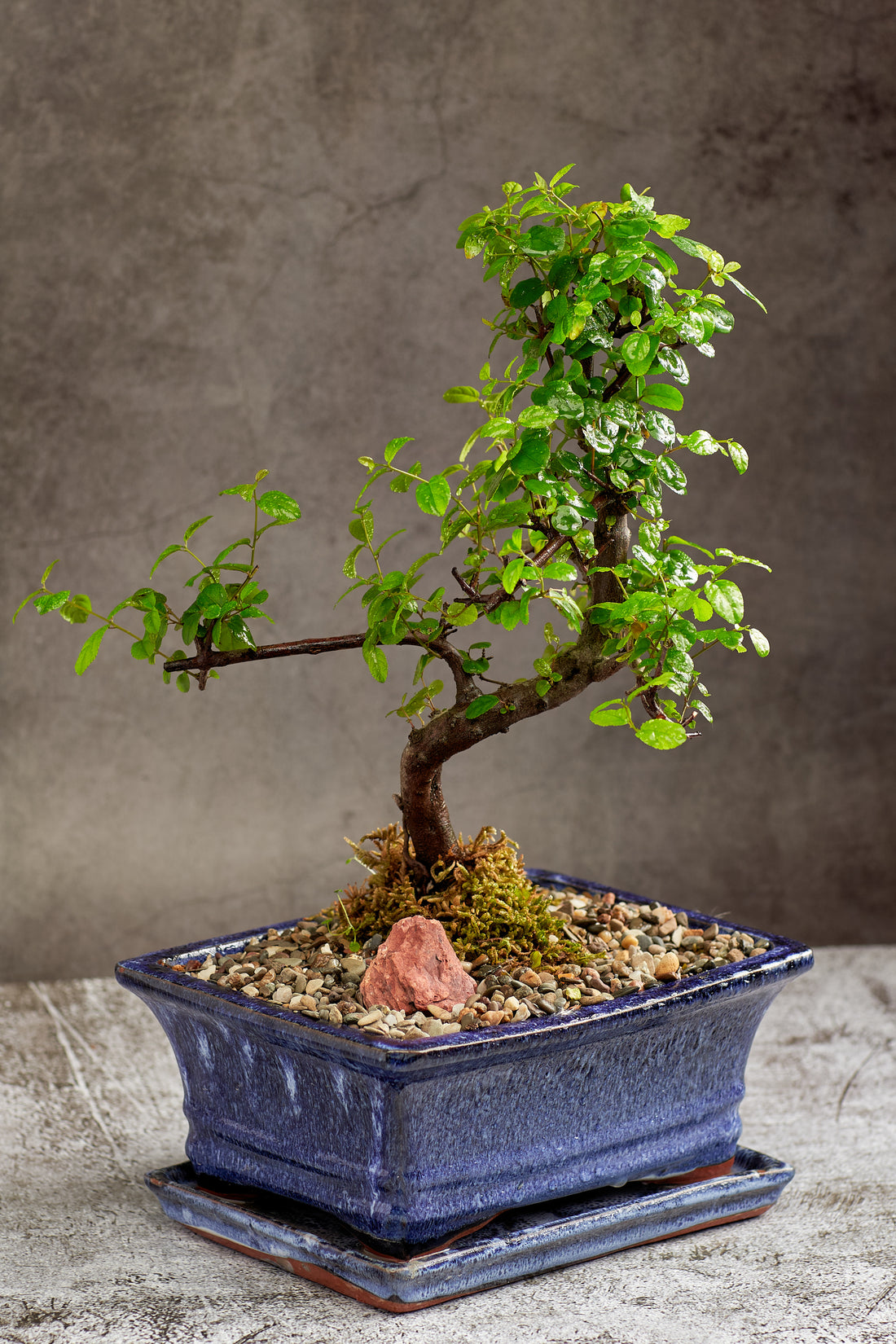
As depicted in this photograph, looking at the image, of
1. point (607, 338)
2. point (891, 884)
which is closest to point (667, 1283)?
point (607, 338)

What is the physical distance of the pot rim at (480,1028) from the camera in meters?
1.07

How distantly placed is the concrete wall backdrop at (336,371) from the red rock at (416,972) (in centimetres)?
117

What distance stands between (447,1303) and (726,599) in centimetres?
63

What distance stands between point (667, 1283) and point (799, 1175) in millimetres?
345

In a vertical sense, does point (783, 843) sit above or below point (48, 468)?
below

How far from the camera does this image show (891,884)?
2.61m

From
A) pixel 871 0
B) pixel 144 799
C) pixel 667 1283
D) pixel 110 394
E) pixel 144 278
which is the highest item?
pixel 871 0

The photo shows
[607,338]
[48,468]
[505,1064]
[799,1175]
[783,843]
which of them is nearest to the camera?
[505,1064]

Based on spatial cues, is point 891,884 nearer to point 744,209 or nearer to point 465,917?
point 744,209

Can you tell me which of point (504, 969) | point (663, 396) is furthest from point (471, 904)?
point (663, 396)

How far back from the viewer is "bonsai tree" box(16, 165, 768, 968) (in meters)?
1.14

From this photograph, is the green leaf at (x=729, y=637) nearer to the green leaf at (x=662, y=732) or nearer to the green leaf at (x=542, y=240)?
the green leaf at (x=662, y=732)

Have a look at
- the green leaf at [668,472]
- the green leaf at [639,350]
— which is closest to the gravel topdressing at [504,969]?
the green leaf at [668,472]

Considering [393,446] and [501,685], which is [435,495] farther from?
[501,685]
